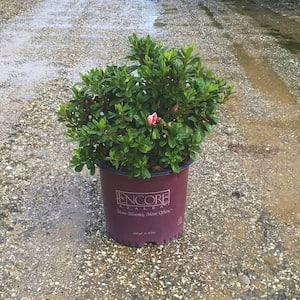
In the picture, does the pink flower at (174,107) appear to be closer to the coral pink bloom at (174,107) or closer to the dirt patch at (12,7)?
the coral pink bloom at (174,107)

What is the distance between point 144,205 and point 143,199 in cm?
4

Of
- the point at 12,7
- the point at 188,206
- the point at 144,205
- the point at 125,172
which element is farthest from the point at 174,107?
the point at 12,7

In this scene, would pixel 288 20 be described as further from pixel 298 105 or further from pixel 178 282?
pixel 178 282

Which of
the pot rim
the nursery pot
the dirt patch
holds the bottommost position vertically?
the dirt patch

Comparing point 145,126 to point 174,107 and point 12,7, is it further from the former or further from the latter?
point 12,7

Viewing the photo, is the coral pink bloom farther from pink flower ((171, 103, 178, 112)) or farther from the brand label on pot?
the brand label on pot

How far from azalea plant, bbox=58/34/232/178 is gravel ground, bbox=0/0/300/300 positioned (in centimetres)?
52

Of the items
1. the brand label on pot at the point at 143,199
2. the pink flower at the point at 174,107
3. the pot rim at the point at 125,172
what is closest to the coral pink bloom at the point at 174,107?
the pink flower at the point at 174,107

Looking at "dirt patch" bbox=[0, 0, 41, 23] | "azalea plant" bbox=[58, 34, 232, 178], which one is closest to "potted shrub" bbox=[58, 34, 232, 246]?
"azalea plant" bbox=[58, 34, 232, 178]

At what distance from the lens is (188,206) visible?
306cm

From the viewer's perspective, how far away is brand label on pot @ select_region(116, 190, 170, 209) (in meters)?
2.44

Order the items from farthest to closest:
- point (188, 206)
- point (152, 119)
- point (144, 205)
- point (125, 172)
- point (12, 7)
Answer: point (12, 7)
point (188, 206)
point (144, 205)
point (125, 172)
point (152, 119)

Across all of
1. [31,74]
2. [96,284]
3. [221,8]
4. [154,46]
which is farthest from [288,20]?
[96,284]

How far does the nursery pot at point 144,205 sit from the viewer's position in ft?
7.94
